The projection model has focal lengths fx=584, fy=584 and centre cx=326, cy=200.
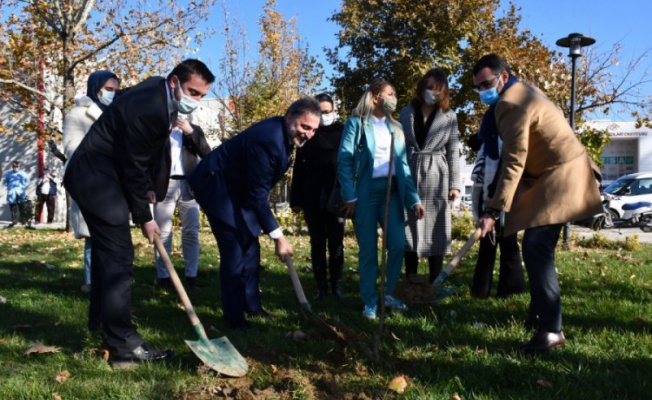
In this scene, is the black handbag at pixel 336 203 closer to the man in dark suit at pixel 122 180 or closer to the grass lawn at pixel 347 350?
the grass lawn at pixel 347 350

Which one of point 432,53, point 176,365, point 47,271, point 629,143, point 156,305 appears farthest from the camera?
point 629,143

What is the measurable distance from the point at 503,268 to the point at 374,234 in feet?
4.25

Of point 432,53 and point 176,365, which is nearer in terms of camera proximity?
point 176,365

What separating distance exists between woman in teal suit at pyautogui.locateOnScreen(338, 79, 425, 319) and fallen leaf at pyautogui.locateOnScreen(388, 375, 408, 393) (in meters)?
1.57

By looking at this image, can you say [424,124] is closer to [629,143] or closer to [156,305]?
[156,305]

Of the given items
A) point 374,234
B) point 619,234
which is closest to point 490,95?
point 374,234

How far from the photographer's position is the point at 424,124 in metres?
5.23

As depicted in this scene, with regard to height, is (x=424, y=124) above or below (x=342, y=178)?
above

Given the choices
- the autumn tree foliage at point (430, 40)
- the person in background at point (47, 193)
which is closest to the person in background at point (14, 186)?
the person in background at point (47, 193)

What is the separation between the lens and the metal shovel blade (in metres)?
3.27

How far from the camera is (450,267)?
3.94m

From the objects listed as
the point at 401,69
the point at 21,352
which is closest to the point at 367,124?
the point at 21,352

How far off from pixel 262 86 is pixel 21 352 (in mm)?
19700

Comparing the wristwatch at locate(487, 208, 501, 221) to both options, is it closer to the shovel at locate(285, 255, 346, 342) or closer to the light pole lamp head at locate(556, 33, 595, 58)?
the shovel at locate(285, 255, 346, 342)
